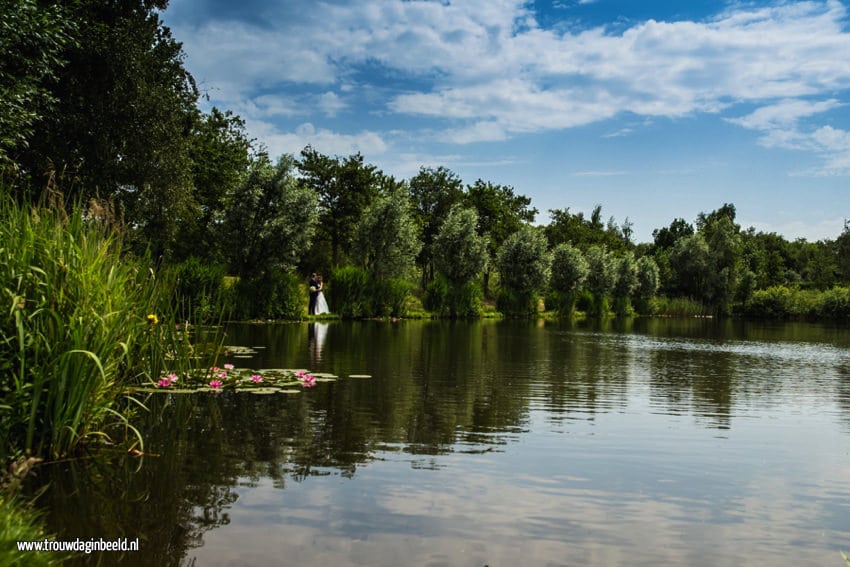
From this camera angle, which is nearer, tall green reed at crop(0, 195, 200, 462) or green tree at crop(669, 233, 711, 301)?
tall green reed at crop(0, 195, 200, 462)

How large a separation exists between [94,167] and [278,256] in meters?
9.72

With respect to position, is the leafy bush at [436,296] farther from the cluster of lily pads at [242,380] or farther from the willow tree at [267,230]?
the cluster of lily pads at [242,380]

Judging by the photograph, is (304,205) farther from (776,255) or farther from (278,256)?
(776,255)

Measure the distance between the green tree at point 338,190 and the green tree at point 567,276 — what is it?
18767 millimetres

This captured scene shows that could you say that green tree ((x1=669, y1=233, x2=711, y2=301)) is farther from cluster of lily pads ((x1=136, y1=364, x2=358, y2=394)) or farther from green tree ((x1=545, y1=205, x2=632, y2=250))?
cluster of lily pads ((x1=136, y1=364, x2=358, y2=394))

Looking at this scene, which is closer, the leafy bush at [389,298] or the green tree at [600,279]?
the leafy bush at [389,298]

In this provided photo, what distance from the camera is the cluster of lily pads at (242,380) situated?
33.3 ft

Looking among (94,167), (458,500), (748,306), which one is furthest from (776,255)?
(458,500)

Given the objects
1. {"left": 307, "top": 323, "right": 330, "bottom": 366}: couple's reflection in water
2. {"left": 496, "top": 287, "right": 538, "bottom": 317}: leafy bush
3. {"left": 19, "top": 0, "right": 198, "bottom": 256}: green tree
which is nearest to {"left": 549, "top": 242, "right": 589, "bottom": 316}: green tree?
{"left": 496, "top": 287, "right": 538, "bottom": 317}: leafy bush

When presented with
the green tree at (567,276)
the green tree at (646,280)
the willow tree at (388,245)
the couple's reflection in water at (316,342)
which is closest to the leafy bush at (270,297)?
the couple's reflection in water at (316,342)

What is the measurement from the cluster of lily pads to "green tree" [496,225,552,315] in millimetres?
41175

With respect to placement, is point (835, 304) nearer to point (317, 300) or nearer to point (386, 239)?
point (386, 239)

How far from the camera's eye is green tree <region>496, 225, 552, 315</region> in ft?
175

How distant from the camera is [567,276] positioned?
2402 inches
